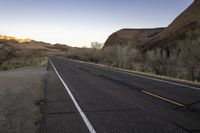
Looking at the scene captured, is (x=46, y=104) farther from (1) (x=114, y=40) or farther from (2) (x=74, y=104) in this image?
(1) (x=114, y=40)

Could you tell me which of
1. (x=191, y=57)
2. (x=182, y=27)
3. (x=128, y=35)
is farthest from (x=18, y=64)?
(x=128, y=35)

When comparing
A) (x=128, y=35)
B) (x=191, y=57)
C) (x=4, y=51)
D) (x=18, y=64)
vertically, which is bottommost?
(x=18, y=64)

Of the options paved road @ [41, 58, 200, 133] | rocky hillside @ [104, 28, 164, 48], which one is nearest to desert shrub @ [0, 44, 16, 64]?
paved road @ [41, 58, 200, 133]

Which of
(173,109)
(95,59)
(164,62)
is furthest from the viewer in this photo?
(95,59)

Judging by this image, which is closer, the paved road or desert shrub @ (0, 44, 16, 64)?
the paved road

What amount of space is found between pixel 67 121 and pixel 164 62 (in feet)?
80.7

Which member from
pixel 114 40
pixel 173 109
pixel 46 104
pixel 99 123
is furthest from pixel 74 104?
pixel 114 40

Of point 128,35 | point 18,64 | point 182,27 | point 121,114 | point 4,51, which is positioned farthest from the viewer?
point 128,35

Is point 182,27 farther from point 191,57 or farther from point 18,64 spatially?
point 18,64

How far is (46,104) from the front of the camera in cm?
830

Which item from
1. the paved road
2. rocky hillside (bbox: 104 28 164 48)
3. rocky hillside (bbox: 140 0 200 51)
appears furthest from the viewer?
rocky hillside (bbox: 104 28 164 48)

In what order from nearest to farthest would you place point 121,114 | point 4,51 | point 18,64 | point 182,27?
point 121,114
point 4,51
point 18,64
point 182,27

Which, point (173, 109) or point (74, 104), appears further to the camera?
point (74, 104)

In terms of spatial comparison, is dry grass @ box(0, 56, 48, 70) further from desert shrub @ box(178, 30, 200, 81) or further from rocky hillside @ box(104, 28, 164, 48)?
rocky hillside @ box(104, 28, 164, 48)
